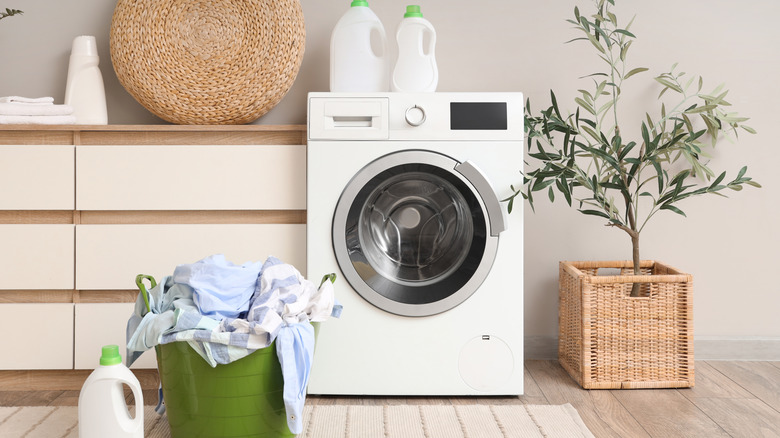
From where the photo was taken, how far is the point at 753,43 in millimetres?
2648

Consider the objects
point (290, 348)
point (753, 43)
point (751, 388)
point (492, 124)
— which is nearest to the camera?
point (290, 348)

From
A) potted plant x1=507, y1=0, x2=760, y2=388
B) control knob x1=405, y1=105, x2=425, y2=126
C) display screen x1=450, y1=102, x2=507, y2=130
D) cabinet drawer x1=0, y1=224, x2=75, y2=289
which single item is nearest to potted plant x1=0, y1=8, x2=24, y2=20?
cabinet drawer x1=0, y1=224, x2=75, y2=289

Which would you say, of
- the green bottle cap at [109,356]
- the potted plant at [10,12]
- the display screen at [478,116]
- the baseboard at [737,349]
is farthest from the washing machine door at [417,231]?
the potted plant at [10,12]

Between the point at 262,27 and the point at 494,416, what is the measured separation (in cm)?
153

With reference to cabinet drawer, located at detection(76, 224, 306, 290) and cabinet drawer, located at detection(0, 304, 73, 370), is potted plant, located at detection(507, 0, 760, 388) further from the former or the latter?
cabinet drawer, located at detection(0, 304, 73, 370)

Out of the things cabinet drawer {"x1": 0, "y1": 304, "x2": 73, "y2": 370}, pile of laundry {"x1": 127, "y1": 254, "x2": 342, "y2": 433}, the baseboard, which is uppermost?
pile of laundry {"x1": 127, "y1": 254, "x2": 342, "y2": 433}

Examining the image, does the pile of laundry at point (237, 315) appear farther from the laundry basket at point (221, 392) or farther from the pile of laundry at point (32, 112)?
the pile of laundry at point (32, 112)

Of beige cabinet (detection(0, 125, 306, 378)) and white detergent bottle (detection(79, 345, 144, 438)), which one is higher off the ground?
beige cabinet (detection(0, 125, 306, 378))

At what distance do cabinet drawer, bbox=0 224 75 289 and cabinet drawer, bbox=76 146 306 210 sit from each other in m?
0.13

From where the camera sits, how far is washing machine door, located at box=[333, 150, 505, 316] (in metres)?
2.11

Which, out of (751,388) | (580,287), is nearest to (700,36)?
(580,287)

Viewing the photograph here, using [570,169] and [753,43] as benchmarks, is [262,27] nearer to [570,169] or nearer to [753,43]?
[570,169]

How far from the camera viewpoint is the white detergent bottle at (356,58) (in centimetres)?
232

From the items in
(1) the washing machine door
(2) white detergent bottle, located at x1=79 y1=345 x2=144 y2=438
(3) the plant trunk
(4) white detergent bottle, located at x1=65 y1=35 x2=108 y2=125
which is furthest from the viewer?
(4) white detergent bottle, located at x1=65 y1=35 x2=108 y2=125
